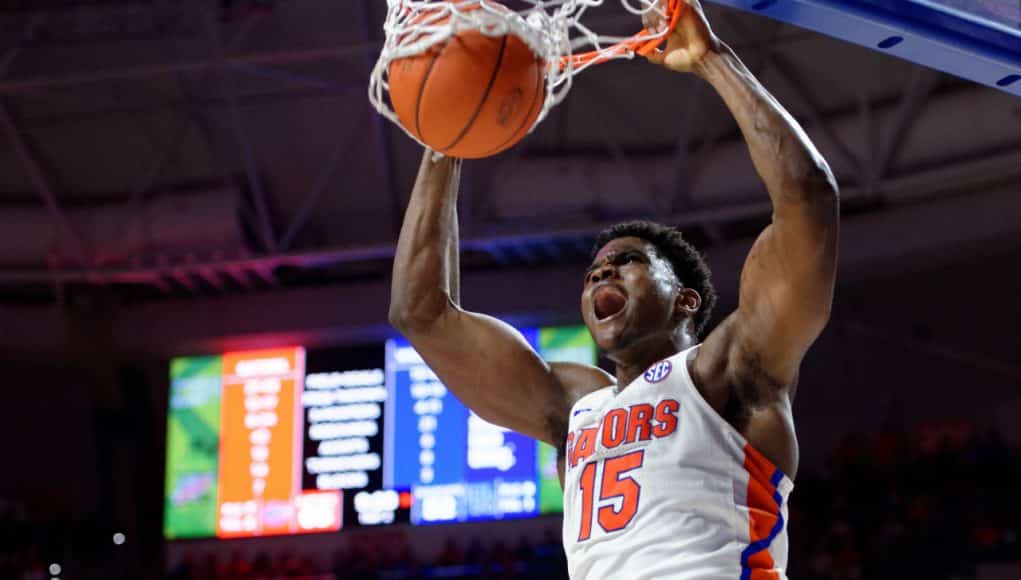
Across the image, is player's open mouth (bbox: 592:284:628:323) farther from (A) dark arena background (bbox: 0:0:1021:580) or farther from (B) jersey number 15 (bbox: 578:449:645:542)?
(A) dark arena background (bbox: 0:0:1021:580)

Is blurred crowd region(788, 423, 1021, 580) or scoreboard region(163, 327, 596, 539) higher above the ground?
scoreboard region(163, 327, 596, 539)

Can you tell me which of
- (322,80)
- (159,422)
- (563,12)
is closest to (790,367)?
(563,12)

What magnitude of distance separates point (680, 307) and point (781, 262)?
49 centimetres

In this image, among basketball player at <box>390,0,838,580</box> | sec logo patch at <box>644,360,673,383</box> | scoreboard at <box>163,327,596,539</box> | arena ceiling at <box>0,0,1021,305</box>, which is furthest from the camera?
arena ceiling at <box>0,0,1021,305</box>

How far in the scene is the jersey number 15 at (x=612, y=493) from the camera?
261 centimetres

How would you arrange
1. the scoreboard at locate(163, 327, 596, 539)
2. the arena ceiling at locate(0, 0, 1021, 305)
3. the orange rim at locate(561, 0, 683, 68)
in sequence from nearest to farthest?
the orange rim at locate(561, 0, 683, 68) < the scoreboard at locate(163, 327, 596, 539) < the arena ceiling at locate(0, 0, 1021, 305)

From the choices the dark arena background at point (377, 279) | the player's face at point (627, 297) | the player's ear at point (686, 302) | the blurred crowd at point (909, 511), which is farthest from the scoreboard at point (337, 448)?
the player's face at point (627, 297)

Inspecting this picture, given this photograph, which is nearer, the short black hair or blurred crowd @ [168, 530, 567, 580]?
the short black hair

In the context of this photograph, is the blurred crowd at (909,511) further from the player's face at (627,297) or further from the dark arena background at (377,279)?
the player's face at (627,297)

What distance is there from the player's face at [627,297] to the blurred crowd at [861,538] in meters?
7.28

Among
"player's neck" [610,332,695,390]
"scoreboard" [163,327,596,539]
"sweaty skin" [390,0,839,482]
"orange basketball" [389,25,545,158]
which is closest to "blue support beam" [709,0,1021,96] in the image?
"sweaty skin" [390,0,839,482]

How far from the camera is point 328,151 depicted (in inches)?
467

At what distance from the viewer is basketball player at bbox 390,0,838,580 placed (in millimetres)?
2551

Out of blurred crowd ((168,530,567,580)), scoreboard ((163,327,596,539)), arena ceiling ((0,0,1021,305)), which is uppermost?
arena ceiling ((0,0,1021,305))
